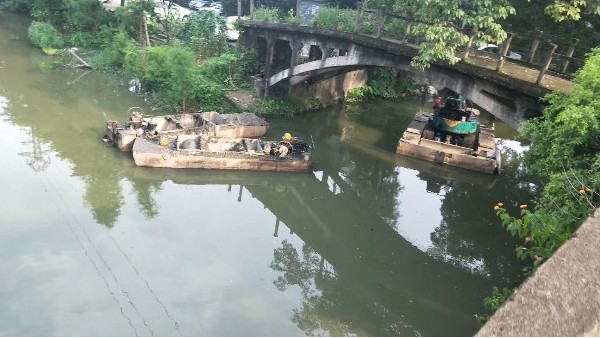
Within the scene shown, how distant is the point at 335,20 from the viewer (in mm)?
19109

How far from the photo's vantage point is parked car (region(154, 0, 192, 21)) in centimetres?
2934

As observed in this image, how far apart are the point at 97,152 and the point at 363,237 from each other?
9.96m

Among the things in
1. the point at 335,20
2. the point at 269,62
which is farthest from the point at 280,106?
the point at 335,20

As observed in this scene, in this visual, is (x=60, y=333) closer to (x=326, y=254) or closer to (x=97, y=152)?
(x=326, y=254)

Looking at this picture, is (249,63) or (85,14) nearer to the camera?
(249,63)

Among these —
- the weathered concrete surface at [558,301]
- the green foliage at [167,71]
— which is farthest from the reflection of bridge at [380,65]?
the weathered concrete surface at [558,301]

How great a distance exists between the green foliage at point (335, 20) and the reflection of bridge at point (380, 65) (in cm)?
59

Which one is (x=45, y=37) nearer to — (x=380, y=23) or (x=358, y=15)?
(x=358, y=15)

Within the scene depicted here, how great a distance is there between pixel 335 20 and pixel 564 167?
41.0 ft

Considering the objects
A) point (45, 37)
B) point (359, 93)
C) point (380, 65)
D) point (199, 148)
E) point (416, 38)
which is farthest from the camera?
point (45, 37)

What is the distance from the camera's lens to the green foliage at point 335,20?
18891 millimetres

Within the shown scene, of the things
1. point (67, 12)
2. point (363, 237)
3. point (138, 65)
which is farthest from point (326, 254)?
point (67, 12)

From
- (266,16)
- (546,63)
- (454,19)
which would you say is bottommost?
(266,16)

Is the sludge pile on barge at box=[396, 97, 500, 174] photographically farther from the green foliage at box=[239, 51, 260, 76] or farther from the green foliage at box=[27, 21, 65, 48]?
the green foliage at box=[27, 21, 65, 48]
